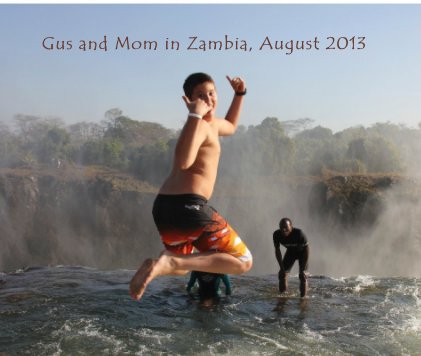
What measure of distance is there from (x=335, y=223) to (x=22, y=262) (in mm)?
16936

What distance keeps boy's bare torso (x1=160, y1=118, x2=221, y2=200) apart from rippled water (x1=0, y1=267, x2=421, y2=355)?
145 inches

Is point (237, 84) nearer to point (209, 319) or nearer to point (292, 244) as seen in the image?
point (209, 319)

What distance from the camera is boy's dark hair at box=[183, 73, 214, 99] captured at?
10.0 ft

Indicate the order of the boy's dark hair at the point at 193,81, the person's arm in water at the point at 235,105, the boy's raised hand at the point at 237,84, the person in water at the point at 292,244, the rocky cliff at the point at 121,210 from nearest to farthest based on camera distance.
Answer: the boy's dark hair at the point at 193,81 → the person's arm in water at the point at 235,105 → the boy's raised hand at the point at 237,84 → the person in water at the point at 292,244 → the rocky cliff at the point at 121,210

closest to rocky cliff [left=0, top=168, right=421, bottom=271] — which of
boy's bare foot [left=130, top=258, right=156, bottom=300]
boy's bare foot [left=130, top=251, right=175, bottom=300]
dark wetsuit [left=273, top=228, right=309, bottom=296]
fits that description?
dark wetsuit [left=273, top=228, right=309, bottom=296]

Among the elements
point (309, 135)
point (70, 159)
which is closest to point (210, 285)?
point (70, 159)

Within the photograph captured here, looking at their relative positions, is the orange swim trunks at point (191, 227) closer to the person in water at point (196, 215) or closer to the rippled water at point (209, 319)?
the person in water at point (196, 215)

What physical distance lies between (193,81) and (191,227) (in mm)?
921

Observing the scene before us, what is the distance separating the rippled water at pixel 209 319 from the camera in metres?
6.33

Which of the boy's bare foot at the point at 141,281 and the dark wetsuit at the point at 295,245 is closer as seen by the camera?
the boy's bare foot at the point at 141,281

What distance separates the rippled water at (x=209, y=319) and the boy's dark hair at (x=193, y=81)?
401 cm

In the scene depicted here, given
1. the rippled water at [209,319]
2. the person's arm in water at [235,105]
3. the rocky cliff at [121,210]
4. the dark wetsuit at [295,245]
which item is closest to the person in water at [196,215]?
the person's arm in water at [235,105]

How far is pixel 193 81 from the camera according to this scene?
3.07 meters

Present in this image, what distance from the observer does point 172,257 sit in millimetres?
2953
